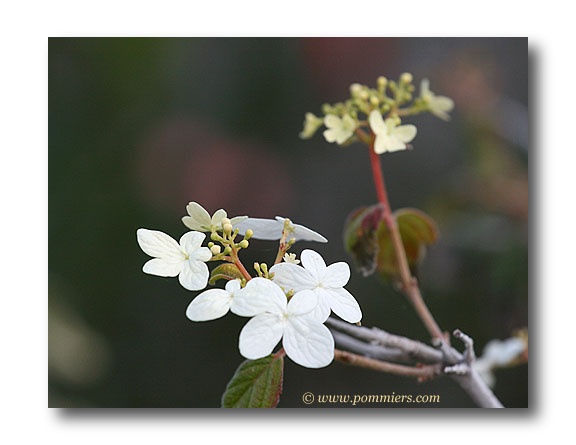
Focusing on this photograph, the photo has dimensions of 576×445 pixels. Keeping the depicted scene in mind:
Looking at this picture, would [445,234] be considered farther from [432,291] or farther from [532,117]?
[532,117]

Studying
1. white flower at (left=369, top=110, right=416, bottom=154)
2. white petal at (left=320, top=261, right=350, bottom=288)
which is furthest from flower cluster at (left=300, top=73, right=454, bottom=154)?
white petal at (left=320, top=261, right=350, bottom=288)

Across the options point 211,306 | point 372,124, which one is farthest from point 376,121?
point 211,306

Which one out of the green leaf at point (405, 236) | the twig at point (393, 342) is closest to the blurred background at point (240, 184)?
the green leaf at point (405, 236)

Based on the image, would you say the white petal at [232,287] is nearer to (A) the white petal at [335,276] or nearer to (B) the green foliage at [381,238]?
(A) the white petal at [335,276]

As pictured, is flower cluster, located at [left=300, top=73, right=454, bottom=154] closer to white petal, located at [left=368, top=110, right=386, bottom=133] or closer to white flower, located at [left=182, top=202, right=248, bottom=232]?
white petal, located at [left=368, top=110, right=386, bottom=133]
